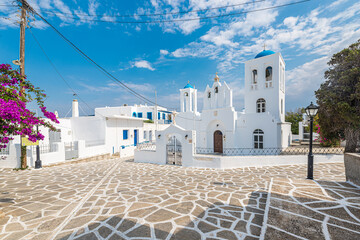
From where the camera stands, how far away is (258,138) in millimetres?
15023

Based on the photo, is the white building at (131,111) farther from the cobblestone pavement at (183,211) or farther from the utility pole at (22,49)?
the cobblestone pavement at (183,211)

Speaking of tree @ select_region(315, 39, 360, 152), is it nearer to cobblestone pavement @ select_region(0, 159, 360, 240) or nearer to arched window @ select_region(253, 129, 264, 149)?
arched window @ select_region(253, 129, 264, 149)

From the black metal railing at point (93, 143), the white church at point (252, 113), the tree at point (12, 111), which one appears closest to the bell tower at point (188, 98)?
the white church at point (252, 113)

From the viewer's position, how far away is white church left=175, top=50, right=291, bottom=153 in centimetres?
1473

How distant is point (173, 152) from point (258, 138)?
8609 mm

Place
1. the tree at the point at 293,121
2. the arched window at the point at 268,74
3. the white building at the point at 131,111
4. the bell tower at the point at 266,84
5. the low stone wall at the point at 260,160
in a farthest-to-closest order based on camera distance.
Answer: the white building at the point at 131,111, the tree at the point at 293,121, the arched window at the point at 268,74, the bell tower at the point at 266,84, the low stone wall at the point at 260,160

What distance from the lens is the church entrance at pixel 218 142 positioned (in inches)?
658

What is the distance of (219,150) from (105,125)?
39.8 feet

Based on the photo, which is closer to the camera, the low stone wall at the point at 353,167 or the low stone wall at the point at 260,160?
the low stone wall at the point at 353,167

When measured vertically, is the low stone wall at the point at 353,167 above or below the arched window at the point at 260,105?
below

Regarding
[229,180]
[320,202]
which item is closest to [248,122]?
[229,180]

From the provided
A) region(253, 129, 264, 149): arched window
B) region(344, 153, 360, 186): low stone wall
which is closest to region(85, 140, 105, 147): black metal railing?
region(253, 129, 264, 149): arched window

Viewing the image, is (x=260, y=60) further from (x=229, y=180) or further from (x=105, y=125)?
(x=105, y=125)

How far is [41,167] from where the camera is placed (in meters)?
10.4
